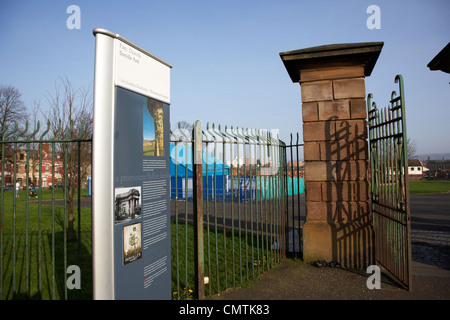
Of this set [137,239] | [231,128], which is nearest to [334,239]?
[231,128]

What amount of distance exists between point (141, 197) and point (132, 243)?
1.51 feet

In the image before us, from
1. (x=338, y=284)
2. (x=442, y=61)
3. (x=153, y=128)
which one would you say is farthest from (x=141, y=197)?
(x=442, y=61)

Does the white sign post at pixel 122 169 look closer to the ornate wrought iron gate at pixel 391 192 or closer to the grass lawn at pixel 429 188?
the ornate wrought iron gate at pixel 391 192

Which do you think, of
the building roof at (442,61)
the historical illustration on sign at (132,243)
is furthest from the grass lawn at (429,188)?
the historical illustration on sign at (132,243)

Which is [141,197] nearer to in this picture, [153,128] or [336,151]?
[153,128]

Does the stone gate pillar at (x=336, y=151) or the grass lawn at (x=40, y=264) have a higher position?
the stone gate pillar at (x=336, y=151)

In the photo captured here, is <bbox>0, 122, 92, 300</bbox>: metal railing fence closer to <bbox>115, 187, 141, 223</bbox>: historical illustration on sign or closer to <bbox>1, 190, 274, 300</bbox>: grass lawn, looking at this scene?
<bbox>1, 190, 274, 300</bbox>: grass lawn

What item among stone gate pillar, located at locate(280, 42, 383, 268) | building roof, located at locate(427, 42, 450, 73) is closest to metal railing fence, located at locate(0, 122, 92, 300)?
stone gate pillar, located at locate(280, 42, 383, 268)

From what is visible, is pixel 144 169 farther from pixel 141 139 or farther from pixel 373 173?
pixel 373 173

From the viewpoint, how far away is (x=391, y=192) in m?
5.25

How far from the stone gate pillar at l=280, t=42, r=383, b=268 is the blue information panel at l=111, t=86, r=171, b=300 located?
367 cm

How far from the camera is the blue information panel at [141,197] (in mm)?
2891

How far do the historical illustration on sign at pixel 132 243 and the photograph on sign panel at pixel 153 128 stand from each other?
78 cm

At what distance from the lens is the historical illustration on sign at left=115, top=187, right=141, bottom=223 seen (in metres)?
2.87
